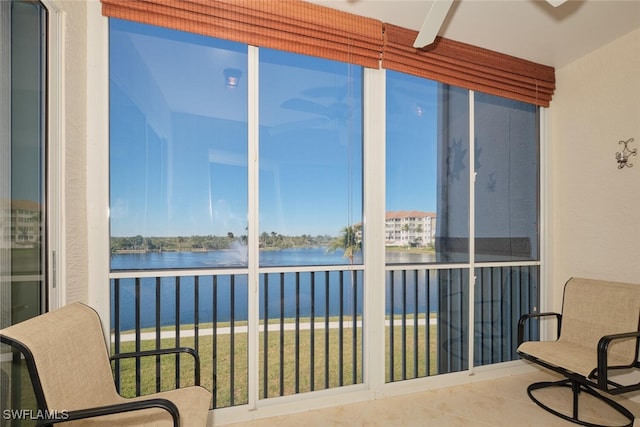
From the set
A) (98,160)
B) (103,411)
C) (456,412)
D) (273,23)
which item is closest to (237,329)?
(103,411)

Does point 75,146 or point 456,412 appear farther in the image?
point 456,412

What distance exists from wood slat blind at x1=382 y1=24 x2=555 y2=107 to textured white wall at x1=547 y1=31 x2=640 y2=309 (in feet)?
0.85

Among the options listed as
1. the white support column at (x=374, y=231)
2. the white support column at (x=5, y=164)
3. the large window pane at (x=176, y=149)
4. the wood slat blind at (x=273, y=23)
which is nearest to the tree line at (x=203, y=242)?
the large window pane at (x=176, y=149)

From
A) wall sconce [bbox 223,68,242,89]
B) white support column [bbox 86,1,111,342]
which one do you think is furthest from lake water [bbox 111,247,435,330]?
wall sconce [bbox 223,68,242,89]

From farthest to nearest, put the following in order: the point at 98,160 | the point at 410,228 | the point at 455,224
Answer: the point at 455,224 → the point at 410,228 → the point at 98,160

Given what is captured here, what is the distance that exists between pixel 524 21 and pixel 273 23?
175 centimetres

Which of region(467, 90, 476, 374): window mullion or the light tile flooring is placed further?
region(467, 90, 476, 374): window mullion

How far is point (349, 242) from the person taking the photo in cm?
240

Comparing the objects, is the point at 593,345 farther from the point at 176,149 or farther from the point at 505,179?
the point at 176,149

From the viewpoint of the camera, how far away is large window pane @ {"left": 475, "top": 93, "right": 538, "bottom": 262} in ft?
9.33

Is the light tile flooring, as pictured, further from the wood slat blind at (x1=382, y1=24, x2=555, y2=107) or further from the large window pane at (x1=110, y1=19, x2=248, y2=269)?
the wood slat blind at (x1=382, y1=24, x2=555, y2=107)

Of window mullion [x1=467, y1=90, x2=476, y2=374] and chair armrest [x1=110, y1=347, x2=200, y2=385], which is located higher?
window mullion [x1=467, y1=90, x2=476, y2=374]

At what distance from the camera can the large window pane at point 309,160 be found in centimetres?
226

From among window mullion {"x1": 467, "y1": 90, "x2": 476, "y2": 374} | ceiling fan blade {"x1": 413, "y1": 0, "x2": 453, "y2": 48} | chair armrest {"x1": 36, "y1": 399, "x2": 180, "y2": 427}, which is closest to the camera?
chair armrest {"x1": 36, "y1": 399, "x2": 180, "y2": 427}
